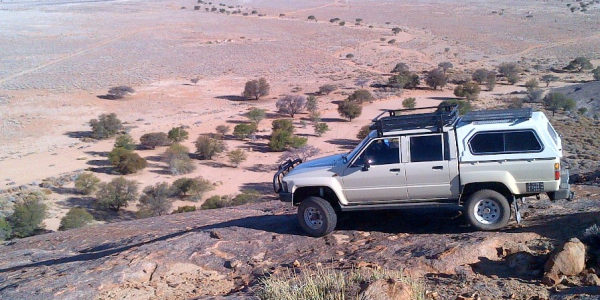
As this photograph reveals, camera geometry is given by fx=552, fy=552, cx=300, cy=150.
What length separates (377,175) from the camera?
330 inches

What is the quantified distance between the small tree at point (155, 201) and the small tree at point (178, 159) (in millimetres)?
2602

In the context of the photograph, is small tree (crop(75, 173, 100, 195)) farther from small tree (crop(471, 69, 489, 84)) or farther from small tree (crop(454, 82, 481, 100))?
small tree (crop(471, 69, 489, 84))

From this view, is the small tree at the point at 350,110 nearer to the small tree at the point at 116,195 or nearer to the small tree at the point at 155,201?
the small tree at the point at 155,201

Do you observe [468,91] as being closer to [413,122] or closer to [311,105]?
[311,105]

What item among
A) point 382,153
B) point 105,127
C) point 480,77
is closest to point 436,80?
point 480,77

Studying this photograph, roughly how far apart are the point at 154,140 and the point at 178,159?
12.7ft

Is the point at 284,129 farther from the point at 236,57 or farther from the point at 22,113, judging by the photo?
the point at 236,57

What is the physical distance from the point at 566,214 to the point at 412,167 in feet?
9.08

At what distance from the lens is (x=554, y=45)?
57.4 metres

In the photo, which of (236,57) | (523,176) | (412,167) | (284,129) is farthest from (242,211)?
(236,57)

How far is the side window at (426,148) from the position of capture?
26.9ft

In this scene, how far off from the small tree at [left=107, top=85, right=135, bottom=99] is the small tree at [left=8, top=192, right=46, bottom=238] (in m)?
23.1

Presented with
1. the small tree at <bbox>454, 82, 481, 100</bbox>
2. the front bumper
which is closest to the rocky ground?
the front bumper

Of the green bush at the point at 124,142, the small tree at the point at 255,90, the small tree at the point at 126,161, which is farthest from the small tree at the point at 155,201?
the small tree at the point at 255,90
